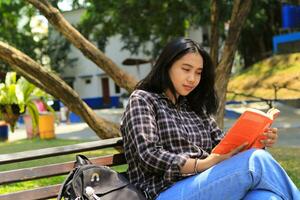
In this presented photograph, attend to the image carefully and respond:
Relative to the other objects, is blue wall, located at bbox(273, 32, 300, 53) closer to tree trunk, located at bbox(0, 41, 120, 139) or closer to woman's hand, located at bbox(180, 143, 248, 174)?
tree trunk, located at bbox(0, 41, 120, 139)

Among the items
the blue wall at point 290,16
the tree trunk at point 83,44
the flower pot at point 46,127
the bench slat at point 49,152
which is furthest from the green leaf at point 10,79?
the blue wall at point 290,16

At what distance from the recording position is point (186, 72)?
123 inches

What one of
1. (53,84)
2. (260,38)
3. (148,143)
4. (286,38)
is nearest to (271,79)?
(286,38)

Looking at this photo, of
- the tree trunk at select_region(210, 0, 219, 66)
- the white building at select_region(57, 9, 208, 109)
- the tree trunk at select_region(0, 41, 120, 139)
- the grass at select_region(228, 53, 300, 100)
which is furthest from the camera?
the white building at select_region(57, 9, 208, 109)

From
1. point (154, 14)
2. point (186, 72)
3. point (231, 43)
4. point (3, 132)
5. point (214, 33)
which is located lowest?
point (3, 132)

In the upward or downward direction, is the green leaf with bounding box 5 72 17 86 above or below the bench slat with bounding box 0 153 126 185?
above

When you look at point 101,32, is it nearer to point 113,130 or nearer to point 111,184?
Answer: point 113,130

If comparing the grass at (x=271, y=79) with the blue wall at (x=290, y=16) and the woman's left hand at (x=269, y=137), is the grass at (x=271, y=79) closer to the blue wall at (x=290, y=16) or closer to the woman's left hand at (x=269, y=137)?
the blue wall at (x=290, y=16)

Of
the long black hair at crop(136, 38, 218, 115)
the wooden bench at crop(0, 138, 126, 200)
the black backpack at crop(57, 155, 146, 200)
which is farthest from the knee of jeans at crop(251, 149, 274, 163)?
the wooden bench at crop(0, 138, 126, 200)

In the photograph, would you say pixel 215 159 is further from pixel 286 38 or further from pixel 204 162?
pixel 286 38

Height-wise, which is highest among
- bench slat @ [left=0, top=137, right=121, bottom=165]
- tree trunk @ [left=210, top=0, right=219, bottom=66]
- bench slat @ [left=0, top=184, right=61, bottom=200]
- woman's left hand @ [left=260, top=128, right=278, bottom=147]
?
tree trunk @ [left=210, top=0, right=219, bottom=66]

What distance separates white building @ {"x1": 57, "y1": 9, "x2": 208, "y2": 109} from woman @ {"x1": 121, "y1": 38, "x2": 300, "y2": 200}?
3227 cm

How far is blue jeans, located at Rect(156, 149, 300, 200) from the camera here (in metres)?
2.59

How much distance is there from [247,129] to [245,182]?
0.31m
